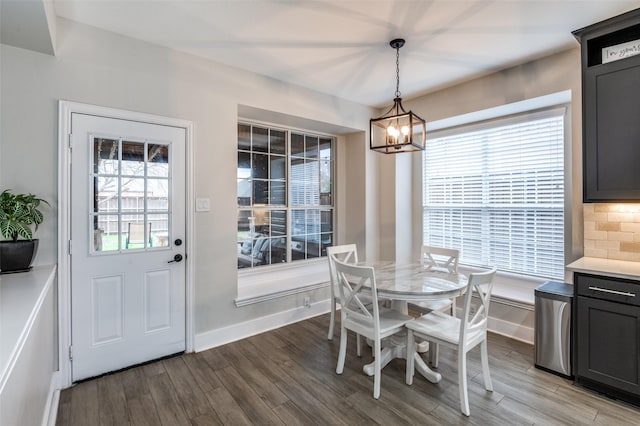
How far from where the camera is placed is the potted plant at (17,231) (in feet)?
6.59

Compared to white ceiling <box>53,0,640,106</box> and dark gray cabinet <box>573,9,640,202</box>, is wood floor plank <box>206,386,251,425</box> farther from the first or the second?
dark gray cabinet <box>573,9,640,202</box>

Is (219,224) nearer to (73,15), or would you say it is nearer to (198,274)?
(198,274)

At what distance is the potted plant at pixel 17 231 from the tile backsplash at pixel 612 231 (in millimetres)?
4334

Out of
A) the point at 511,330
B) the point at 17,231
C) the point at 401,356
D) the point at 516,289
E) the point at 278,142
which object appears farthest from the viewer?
A: the point at 278,142

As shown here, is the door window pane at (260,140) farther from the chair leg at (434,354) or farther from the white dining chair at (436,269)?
the chair leg at (434,354)

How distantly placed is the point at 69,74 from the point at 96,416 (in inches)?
97.1

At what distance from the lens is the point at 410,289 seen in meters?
2.36

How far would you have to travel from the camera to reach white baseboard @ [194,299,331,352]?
3031 mm

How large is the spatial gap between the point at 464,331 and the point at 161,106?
303cm

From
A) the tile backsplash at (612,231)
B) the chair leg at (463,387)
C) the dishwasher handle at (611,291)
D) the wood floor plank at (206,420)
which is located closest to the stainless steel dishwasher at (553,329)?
the dishwasher handle at (611,291)

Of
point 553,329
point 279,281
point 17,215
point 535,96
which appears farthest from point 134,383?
point 535,96

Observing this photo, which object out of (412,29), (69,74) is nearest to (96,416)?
(69,74)

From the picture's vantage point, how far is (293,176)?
13.8 ft

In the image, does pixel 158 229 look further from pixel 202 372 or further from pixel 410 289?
pixel 410 289
